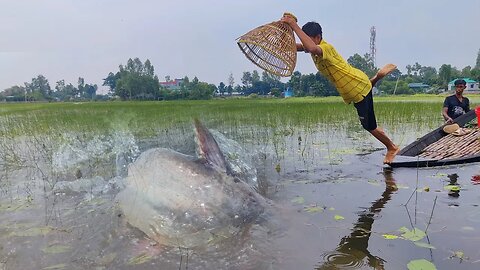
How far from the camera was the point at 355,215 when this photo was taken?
3.09 metres

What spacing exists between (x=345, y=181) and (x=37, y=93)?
60210mm

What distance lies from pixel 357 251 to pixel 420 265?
1.34ft

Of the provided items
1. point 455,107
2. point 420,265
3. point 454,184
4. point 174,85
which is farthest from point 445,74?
point 420,265

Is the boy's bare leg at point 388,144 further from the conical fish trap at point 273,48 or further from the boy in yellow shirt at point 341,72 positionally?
the conical fish trap at point 273,48

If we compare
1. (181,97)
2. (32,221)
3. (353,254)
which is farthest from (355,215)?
(181,97)

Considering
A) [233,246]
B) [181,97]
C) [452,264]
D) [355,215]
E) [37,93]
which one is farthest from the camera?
[37,93]

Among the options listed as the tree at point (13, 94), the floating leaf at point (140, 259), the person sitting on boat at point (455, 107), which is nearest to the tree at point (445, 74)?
the person sitting on boat at point (455, 107)

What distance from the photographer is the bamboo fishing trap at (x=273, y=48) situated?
141 inches

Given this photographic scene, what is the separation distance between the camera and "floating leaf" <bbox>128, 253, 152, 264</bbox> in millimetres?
2439

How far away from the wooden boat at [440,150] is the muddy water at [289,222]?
117mm

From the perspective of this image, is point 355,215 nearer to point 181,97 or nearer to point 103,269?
point 103,269

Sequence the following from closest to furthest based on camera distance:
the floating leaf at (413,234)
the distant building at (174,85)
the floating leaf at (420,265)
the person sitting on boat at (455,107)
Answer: the floating leaf at (420,265) → the floating leaf at (413,234) → the person sitting on boat at (455,107) → the distant building at (174,85)

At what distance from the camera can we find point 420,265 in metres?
2.11

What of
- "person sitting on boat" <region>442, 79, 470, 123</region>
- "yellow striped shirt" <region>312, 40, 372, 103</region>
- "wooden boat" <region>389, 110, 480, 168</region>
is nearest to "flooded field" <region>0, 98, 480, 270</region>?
"wooden boat" <region>389, 110, 480, 168</region>
